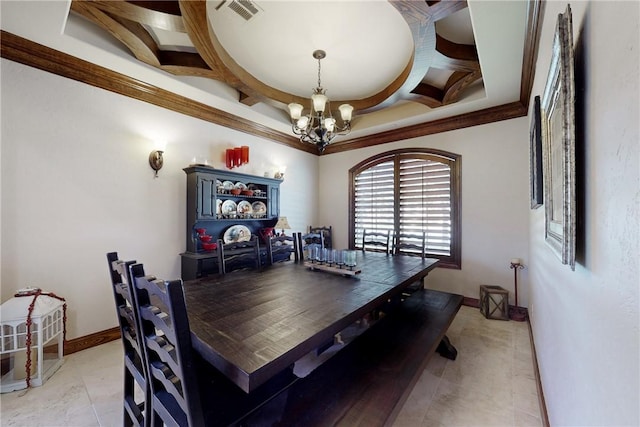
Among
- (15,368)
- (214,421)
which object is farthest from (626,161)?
(15,368)

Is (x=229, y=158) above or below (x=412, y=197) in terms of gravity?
above

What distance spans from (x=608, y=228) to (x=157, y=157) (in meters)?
3.70

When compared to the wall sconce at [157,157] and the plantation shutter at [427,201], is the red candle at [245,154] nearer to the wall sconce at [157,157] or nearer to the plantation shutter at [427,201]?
the wall sconce at [157,157]

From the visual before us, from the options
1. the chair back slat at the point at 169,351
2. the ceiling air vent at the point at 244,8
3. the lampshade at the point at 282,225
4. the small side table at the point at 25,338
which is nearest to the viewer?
the chair back slat at the point at 169,351

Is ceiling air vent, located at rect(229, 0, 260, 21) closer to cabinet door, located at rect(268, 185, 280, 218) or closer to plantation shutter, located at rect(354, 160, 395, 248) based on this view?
cabinet door, located at rect(268, 185, 280, 218)

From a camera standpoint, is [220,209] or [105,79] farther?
[220,209]

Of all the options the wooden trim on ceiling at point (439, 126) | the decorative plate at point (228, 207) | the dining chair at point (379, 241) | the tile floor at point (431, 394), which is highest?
the wooden trim on ceiling at point (439, 126)

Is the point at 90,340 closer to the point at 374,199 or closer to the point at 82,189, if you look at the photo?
the point at 82,189

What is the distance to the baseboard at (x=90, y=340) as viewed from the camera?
252cm

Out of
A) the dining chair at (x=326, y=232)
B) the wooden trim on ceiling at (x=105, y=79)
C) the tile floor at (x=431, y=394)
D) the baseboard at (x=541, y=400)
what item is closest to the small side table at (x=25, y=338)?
the tile floor at (x=431, y=394)

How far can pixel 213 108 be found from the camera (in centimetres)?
370

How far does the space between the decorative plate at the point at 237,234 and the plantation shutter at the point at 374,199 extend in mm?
2097

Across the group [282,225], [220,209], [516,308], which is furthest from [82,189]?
[516,308]

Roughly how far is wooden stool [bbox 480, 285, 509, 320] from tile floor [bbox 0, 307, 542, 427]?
0.66m
